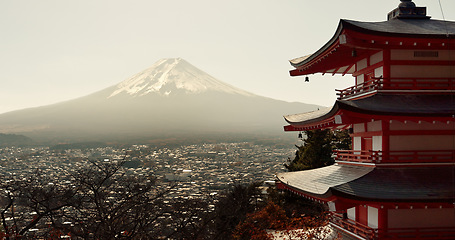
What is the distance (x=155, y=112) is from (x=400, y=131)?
5220 inches

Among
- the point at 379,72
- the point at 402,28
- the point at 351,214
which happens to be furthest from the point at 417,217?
the point at 402,28

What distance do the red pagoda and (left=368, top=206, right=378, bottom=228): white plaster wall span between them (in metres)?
0.01

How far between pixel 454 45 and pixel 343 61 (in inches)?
164

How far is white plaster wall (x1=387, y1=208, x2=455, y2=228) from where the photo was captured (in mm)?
13586

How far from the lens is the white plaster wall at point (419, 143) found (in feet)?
45.9

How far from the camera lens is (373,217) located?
14367 millimetres

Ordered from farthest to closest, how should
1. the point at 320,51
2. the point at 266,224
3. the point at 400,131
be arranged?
the point at 266,224
the point at 320,51
the point at 400,131

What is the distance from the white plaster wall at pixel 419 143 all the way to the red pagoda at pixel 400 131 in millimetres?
32

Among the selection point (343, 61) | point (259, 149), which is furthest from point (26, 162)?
point (343, 61)

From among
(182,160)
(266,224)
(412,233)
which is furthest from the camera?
(182,160)

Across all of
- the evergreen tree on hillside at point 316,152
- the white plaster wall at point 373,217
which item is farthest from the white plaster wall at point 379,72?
the evergreen tree on hillside at point 316,152

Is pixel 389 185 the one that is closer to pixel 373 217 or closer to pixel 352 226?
pixel 373 217

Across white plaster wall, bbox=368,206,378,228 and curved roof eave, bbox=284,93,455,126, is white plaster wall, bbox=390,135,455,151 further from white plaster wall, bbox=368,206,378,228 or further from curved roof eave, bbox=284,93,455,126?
white plaster wall, bbox=368,206,378,228

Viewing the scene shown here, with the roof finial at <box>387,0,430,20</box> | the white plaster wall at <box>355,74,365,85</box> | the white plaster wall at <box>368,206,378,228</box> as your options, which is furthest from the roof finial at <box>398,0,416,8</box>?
the white plaster wall at <box>368,206,378,228</box>
